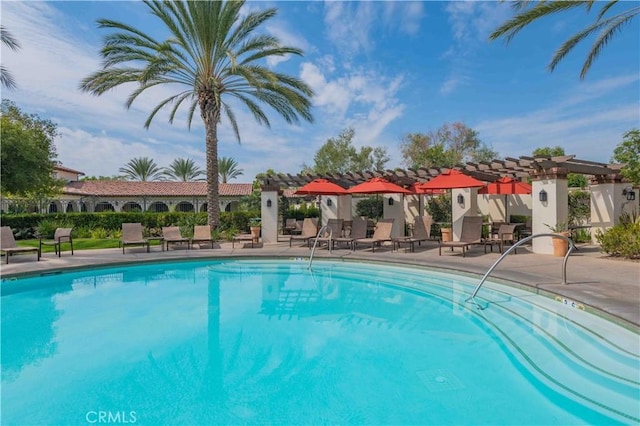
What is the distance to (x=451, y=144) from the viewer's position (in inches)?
1522

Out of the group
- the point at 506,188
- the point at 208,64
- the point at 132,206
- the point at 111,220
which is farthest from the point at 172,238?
the point at 132,206

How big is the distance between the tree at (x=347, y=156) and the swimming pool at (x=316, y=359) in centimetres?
2902

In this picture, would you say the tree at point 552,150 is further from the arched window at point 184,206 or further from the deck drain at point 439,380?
the deck drain at point 439,380

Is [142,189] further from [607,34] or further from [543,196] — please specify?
[607,34]

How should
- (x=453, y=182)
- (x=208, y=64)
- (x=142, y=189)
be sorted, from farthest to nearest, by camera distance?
(x=142, y=189) → (x=208, y=64) → (x=453, y=182)

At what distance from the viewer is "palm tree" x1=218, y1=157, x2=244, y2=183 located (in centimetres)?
4816

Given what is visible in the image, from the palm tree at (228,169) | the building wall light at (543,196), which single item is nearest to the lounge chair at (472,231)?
the building wall light at (543,196)

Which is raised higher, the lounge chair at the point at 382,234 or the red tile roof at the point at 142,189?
the red tile roof at the point at 142,189

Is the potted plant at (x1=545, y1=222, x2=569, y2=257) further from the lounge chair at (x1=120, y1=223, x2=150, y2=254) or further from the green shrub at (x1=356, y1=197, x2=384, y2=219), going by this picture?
the lounge chair at (x1=120, y1=223, x2=150, y2=254)

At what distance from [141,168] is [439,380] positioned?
2024 inches

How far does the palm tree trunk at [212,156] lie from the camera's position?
1758 centimetres

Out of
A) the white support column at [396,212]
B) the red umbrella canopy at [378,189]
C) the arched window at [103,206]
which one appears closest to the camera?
the red umbrella canopy at [378,189]

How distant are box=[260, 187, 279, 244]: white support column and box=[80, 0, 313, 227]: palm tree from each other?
2.63 meters

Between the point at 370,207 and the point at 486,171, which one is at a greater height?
the point at 486,171
